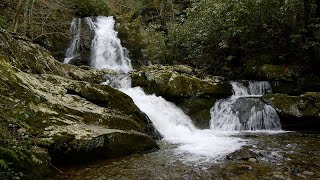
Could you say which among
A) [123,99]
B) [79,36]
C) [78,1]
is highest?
[78,1]

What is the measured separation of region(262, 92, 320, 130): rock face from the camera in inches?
389

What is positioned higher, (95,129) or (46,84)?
(46,84)

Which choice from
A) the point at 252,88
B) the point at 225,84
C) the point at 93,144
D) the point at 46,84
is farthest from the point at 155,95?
the point at 93,144

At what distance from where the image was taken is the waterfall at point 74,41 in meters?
19.8

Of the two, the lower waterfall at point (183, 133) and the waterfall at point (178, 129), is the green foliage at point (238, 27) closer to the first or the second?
the waterfall at point (178, 129)

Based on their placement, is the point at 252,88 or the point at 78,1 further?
the point at 78,1

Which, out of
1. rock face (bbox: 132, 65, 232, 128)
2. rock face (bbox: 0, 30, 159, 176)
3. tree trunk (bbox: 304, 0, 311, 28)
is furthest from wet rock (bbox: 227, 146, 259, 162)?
tree trunk (bbox: 304, 0, 311, 28)

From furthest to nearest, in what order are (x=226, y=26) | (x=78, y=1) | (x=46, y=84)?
(x=78, y=1) < (x=226, y=26) < (x=46, y=84)

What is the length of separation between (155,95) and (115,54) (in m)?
9.22

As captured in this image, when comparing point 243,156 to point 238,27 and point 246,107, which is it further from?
point 238,27

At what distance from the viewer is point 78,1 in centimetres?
2412

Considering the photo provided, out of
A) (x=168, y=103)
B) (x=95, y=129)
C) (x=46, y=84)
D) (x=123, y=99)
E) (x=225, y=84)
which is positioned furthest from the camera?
(x=225, y=84)

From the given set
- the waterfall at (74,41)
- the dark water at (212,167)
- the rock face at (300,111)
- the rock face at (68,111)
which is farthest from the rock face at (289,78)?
the waterfall at (74,41)

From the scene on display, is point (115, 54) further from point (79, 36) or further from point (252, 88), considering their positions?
point (252, 88)
